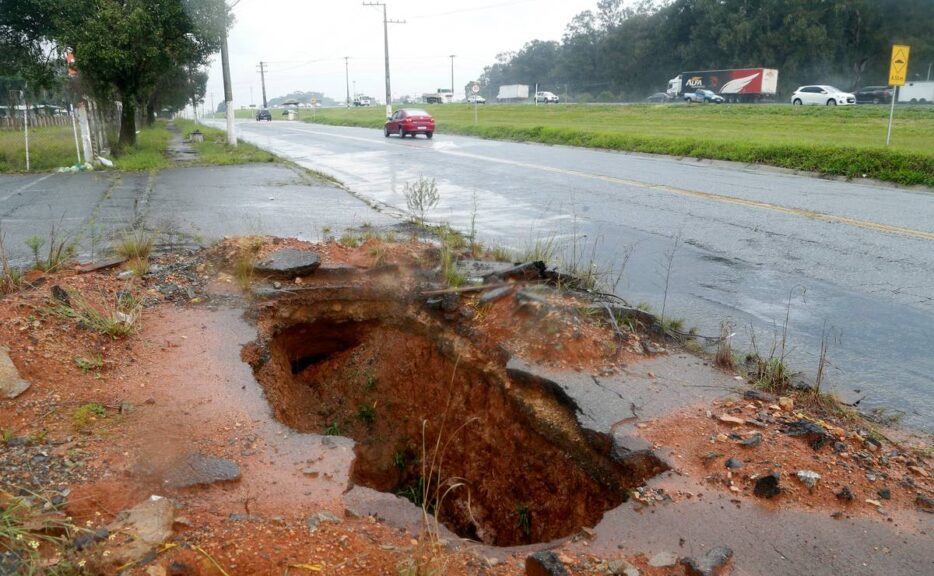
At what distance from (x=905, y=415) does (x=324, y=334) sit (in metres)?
4.50

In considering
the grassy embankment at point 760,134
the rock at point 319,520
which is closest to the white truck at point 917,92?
the grassy embankment at point 760,134

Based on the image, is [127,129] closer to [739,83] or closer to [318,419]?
[318,419]

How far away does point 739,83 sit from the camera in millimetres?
54375

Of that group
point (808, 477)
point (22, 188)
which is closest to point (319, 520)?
point (808, 477)

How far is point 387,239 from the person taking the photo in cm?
746

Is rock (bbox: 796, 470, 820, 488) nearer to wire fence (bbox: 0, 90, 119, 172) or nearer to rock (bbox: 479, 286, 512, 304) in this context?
rock (bbox: 479, 286, 512, 304)

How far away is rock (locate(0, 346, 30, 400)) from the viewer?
407 centimetres

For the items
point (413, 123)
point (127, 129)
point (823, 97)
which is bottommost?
point (127, 129)

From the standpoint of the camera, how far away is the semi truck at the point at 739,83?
2094 inches

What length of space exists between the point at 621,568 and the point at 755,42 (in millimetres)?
65511

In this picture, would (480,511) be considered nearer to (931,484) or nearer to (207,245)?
(931,484)

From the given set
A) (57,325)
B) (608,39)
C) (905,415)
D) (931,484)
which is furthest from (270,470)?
(608,39)

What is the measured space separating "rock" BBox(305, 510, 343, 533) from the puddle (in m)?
0.76

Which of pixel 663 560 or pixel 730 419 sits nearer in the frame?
pixel 663 560
